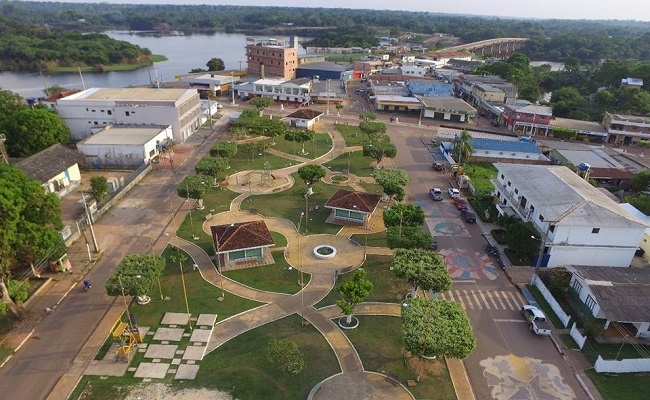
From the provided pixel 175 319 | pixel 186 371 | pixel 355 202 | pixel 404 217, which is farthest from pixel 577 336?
pixel 175 319

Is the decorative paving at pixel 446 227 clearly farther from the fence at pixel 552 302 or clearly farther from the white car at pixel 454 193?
the fence at pixel 552 302

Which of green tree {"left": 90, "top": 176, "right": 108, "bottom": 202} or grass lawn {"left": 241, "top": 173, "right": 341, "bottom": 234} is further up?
green tree {"left": 90, "top": 176, "right": 108, "bottom": 202}

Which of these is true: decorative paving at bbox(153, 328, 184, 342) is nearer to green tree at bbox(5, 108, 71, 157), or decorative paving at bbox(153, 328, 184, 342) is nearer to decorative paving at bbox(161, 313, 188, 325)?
decorative paving at bbox(161, 313, 188, 325)

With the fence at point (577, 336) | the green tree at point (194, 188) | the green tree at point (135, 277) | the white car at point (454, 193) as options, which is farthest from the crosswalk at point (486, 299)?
the green tree at point (194, 188)

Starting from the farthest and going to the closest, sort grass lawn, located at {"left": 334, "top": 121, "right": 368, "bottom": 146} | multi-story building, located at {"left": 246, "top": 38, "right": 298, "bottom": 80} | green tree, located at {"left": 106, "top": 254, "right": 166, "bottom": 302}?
multi-story building, located at {"left": 246, "top": 38, "right": 298, "bottom": 80}
grass lawn, located at {"left": 334, "top": 121, "right": 368, "bottom": 146}
green tree, located at {"left": 106, "top": 254, "right": 166, "bottom": 302}

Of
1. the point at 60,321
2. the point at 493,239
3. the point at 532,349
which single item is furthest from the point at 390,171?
the point at 60,321

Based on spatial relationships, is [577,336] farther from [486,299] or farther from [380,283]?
[380,283]

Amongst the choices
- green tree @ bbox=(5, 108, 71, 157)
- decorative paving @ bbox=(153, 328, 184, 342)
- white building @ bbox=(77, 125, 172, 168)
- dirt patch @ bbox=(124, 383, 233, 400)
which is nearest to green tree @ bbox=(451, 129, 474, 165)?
white building @ bbox=(77, 125, 172, 168)
